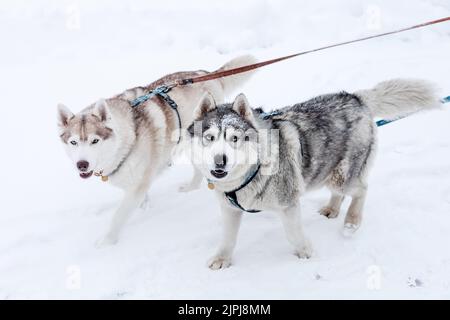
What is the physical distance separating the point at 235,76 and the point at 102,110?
1.87 m

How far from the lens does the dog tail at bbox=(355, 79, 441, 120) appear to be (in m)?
3.31

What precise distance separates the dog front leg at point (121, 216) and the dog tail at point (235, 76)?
1726mm

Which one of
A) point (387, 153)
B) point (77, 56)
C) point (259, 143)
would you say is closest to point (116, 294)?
point (259, 143)

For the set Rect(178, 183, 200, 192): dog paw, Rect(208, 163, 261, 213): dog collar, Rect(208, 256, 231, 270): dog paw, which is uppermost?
Rect(208, 163, 261, 213): dog collar

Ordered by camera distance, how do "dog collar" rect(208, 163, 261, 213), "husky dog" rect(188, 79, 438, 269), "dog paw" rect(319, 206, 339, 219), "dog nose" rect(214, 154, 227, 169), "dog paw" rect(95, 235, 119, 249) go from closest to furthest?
"dog nose" rect(214, 154, 227, 169) < "husky dog" rect(188, 79, 438, 269) < "dog collar" rect(208, 163, 261, 213) < "dog paw" rect(95, 235, 119, 249) < "dog paw" rect(319, 206, 339, 219)

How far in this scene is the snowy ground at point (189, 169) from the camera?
10.1 feet

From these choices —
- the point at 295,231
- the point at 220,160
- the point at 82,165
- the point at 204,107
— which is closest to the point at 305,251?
the point at 295,231

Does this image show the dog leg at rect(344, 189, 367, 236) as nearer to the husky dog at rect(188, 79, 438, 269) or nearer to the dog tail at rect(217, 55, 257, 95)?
the husky dog at rect(188, 79, 438, 269)

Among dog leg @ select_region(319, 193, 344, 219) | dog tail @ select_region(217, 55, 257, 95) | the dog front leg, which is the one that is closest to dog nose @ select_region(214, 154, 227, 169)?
the dog front leg

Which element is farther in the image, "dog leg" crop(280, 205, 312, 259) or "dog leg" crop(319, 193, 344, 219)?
"dog leg" crop(319, 193, 344, 219)

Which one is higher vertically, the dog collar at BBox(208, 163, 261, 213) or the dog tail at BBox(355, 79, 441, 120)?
the dog tail at BBox(355, 79, 441, 120)

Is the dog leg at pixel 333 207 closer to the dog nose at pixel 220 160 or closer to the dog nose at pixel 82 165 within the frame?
the dog nose at pixel 220 160

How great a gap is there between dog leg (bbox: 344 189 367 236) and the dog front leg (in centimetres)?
193

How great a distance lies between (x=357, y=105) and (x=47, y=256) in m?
3.02
